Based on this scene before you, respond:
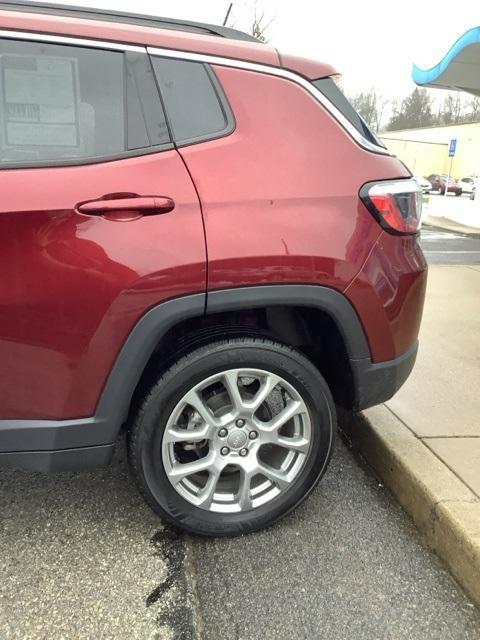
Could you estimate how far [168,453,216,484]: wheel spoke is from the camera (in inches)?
86.0

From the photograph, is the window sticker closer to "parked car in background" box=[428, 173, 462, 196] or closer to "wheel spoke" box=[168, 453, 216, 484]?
"wheel spoke" box=[168, 453, 216, 484]

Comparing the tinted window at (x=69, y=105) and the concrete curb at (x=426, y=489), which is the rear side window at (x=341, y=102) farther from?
the concrete curb at (x=426, y=489)

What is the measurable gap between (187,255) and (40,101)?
0.75 metres

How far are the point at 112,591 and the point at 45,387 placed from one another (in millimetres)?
773

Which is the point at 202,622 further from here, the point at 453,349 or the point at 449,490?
the point at 453,349

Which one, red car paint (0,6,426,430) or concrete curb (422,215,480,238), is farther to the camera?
concrete curb (422,215,480,238)

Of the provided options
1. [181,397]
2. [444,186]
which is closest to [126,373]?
[181,397]

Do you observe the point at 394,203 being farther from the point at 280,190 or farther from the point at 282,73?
the point at 282,73

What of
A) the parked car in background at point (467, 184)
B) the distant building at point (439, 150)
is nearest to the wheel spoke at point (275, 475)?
the parked car in background at point (467, 184)

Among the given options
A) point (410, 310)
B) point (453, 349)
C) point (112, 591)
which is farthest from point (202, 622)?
point (453, 349)

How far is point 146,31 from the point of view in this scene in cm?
207

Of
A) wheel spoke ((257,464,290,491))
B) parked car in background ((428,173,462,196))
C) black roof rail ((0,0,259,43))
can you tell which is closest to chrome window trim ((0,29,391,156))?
black roof rail ((0,0,259,43))

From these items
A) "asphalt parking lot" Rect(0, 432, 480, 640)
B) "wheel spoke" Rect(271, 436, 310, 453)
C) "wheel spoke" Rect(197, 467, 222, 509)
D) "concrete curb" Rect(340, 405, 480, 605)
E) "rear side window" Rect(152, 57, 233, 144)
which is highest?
"rear side window" Rect(152, 57, 233, 144)

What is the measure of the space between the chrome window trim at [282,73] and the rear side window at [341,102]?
2cm
